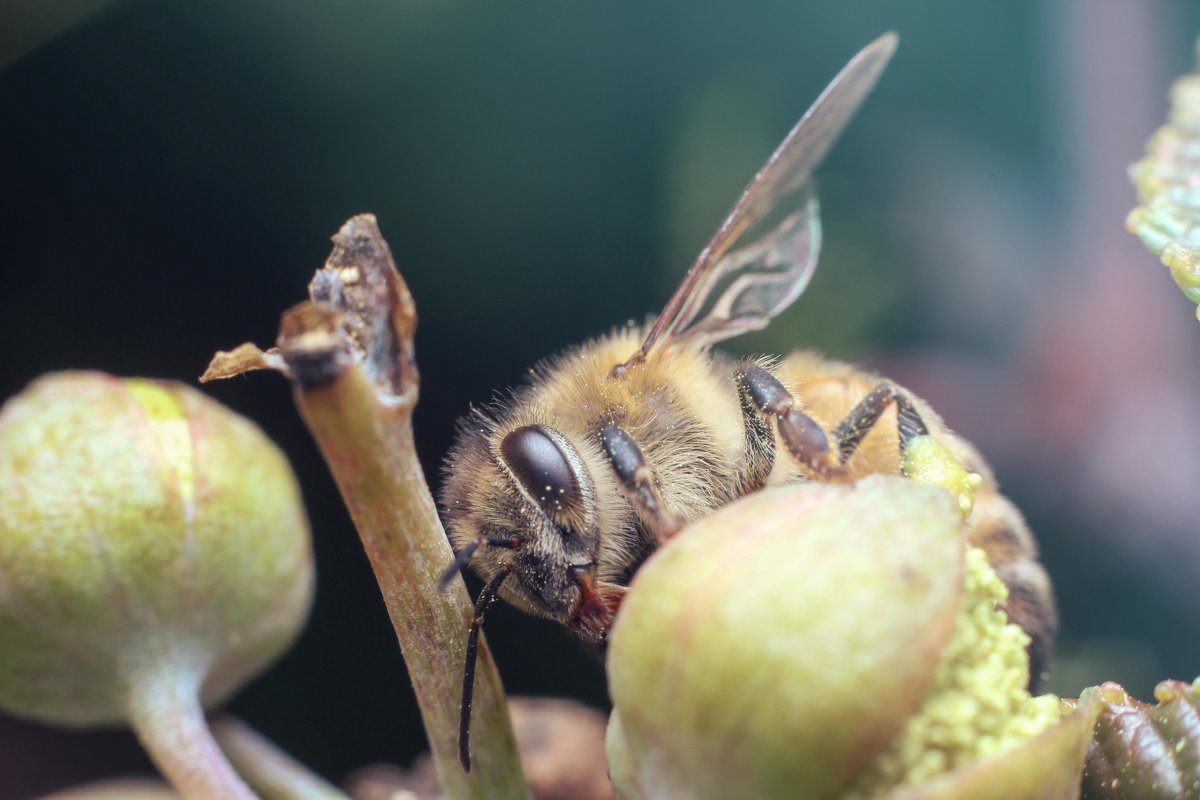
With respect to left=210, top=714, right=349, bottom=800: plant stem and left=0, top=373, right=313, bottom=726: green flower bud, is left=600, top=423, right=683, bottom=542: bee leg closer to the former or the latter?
left=0, top=373, right=313, bottom=726: green flower bud

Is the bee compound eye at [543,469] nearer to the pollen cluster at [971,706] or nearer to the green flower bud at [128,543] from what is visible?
the green flower bud at [128,543]

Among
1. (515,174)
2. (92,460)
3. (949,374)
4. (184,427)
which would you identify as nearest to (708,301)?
(184,427)

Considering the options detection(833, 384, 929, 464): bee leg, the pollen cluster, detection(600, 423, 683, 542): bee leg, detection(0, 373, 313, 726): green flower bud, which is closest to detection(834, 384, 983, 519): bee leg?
detection(833, 384, 929, 464): bee leg

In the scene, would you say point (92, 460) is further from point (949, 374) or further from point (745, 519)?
point (949, 374)

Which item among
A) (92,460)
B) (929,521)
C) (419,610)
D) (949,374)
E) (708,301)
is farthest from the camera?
(949,374)

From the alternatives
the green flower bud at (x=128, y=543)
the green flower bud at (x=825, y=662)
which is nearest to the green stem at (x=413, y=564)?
the green flower bud at (x=825, y=662)

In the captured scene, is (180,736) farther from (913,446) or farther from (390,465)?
(913,446)

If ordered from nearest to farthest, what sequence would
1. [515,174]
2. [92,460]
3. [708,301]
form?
[92,460] → [708,301] → [515,174]
